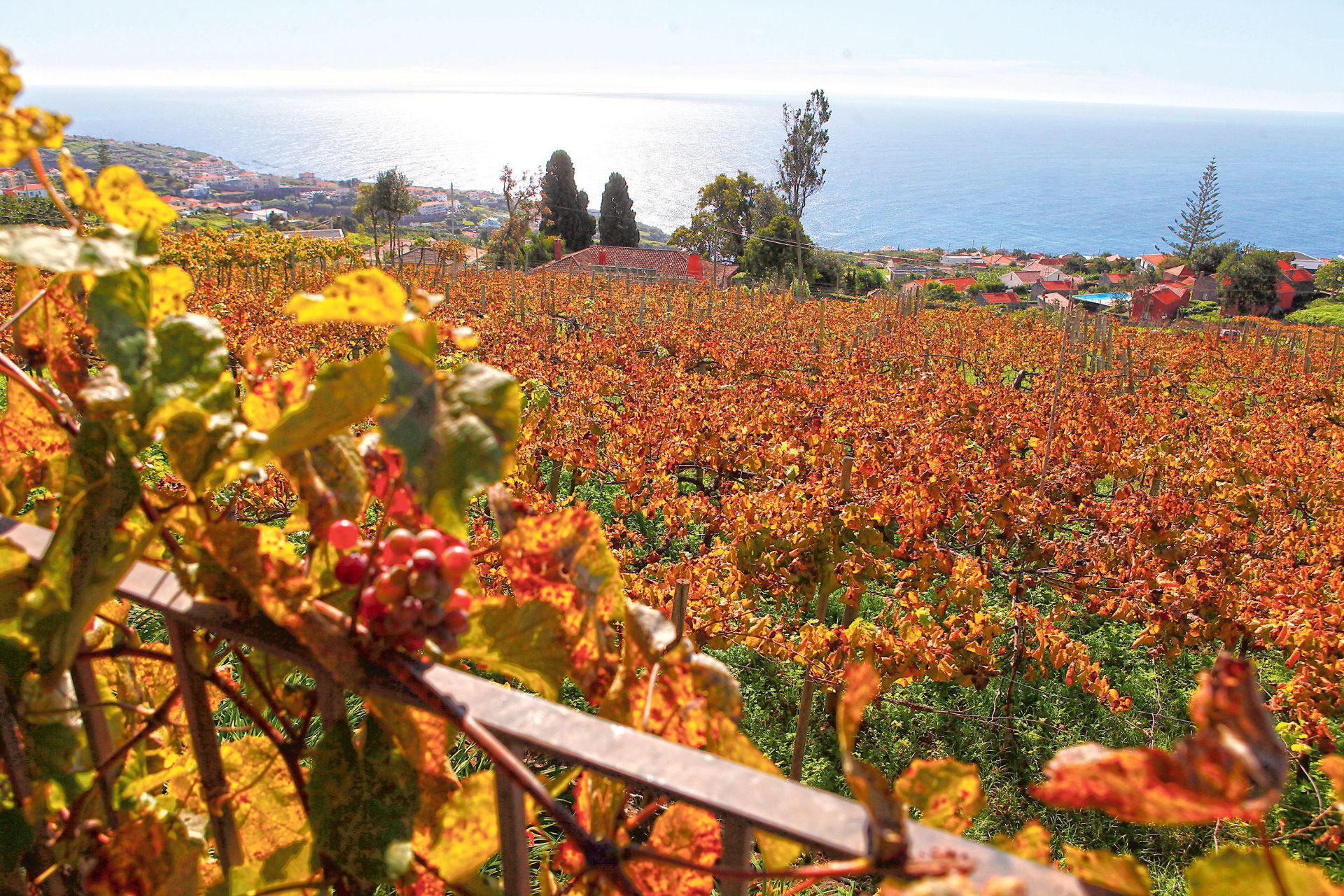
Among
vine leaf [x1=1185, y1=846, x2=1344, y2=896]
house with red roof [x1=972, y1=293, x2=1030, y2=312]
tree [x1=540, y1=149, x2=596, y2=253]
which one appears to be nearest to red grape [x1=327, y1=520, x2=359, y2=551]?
vine leaf [x1=1185, y1=846, x2=1344, y2=896]

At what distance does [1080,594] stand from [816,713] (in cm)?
132

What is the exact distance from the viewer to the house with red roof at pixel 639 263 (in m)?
36.7

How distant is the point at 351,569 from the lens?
1.91 feet

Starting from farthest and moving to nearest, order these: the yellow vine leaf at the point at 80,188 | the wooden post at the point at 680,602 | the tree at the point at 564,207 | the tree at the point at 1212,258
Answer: the tree at the point at 1212,258, the tree at the point at 564,207, the wooden post at the point at 680,602, the yellow vine leaf at the point at 80,188

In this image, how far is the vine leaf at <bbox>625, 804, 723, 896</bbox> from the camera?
0.71m

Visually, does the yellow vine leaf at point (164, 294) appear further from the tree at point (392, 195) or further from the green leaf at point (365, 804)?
Answer: the tree at point (392, 195)

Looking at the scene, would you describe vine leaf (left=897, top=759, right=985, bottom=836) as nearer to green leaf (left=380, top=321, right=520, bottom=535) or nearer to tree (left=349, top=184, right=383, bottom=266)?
green leaf (left=380, top=321, right=520, bottom=535)

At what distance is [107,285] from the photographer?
1.82 ft

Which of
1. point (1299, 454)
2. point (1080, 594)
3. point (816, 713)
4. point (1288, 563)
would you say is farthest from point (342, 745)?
point (1299, 454)

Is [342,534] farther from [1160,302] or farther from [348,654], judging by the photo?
[1160,302]

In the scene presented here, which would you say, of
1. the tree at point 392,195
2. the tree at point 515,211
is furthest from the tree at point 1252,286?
the tree at point 392,195

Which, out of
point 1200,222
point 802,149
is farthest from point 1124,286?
point 802,149

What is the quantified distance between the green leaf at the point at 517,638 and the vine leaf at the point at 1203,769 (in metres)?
0.36

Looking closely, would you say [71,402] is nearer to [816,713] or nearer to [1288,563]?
[816,713]
